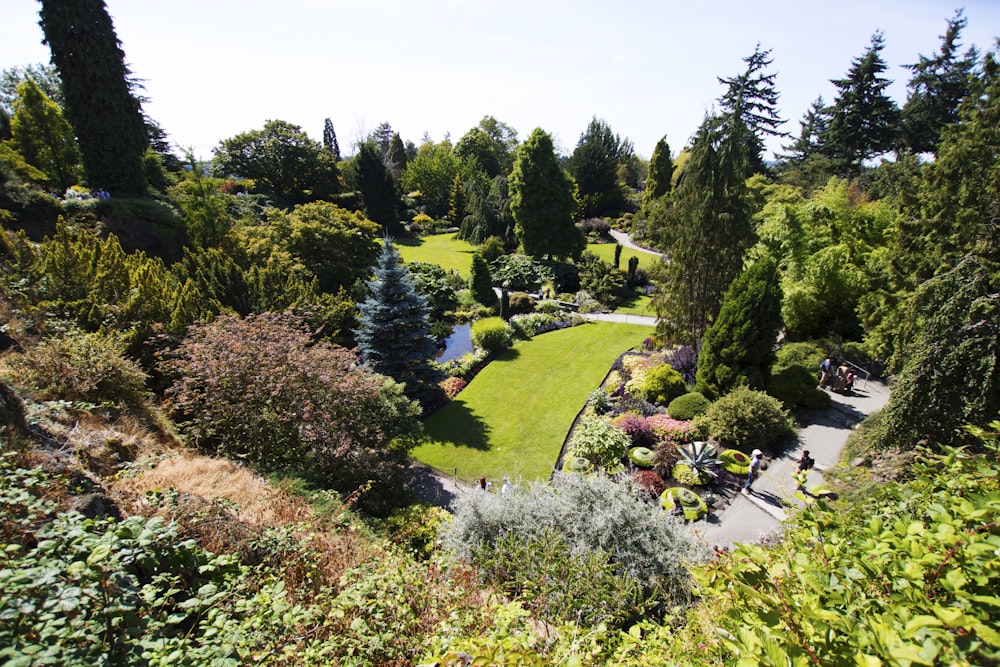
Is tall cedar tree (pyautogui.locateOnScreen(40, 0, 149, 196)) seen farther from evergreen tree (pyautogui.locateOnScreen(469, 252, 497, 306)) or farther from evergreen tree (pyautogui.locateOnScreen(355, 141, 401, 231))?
evergreen tree (pyautogui.locateOnScreen(355, 141, 401, 231))

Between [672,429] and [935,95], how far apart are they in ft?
119

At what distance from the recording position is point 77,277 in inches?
476

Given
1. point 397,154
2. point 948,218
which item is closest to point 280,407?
point 948,218

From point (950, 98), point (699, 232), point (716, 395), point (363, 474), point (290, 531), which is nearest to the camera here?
point (290, 531)

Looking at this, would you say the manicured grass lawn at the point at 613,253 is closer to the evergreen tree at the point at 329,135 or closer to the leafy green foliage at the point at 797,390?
the leafy green foliage at the point at 797,390

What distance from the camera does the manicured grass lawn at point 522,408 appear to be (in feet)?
43.3

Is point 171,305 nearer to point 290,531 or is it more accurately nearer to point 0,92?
point 290,531

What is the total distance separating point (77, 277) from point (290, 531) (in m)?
12.3

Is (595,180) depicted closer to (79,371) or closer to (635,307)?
(635,307)

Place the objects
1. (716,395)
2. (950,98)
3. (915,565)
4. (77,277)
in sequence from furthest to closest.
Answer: (950,98) → (716,395) → (77,277) → (915,565)

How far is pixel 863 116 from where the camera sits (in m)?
34.8

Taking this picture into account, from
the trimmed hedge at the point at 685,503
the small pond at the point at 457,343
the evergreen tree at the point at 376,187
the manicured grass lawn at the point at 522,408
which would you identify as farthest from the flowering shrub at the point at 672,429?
the evergreen tree at the point at 376,187

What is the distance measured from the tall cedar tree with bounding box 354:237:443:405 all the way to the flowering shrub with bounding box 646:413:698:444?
7888 millimetres

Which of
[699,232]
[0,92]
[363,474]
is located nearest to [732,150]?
Answer: [699,232]
